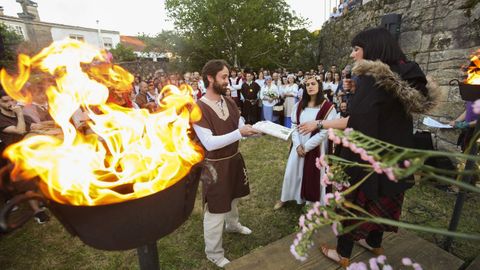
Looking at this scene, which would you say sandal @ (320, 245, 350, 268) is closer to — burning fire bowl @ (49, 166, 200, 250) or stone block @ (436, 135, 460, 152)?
burning fire bowl @ (49, 166, 200, 250)

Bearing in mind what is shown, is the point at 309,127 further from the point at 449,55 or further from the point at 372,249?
the point at 449,55

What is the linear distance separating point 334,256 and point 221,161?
5.09ft

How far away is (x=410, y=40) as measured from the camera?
6230mm

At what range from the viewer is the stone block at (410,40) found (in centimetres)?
606

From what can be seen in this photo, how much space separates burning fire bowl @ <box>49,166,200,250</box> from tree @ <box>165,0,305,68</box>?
23.3 m

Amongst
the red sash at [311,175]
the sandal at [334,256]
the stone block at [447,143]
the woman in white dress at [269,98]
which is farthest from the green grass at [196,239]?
the woman in white dress at [269,98]

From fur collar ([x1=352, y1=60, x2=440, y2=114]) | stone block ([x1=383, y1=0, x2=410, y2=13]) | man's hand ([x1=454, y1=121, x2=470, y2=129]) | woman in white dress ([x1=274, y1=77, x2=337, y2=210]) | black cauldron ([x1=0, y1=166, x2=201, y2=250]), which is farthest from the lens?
stone block ([x1=383, y1=0, x2=410, y2=13])

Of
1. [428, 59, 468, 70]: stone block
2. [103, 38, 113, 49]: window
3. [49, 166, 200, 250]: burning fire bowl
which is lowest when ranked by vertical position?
[49, 166, 200, 250]: burning fire bowl

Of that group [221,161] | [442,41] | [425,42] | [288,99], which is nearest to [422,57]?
[425,42]

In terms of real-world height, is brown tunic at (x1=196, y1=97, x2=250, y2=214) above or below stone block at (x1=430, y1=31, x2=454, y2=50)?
below

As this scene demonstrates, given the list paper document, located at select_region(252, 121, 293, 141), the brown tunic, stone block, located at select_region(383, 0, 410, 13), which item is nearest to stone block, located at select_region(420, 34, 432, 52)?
stone block, located at select_region(383, 0, 410, 13)

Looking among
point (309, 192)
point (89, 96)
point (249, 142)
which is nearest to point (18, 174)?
point (89, 96)

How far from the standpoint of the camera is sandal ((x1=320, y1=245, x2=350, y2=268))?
8.08 ft

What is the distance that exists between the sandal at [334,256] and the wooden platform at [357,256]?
5cm
